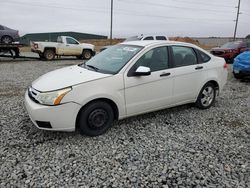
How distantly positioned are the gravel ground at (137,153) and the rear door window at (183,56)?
1114 mm

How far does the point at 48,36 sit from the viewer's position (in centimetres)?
3838

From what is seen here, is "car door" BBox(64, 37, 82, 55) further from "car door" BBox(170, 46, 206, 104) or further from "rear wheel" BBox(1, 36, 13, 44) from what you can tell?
"car door" BBox(170, 46, 206, 104)

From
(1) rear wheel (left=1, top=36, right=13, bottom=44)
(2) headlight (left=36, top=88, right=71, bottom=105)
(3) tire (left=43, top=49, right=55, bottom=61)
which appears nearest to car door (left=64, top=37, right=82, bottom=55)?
(3) tire (left=43, top=49, right=55, bottom=61)

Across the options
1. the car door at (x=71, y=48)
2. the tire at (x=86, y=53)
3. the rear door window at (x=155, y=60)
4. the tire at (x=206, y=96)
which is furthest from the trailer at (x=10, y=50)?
the tire at (x=206, y=96)

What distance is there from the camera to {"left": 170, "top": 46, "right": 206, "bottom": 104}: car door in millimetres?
4785

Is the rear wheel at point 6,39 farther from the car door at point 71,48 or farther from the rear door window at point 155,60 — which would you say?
the rear door window at point 155,60

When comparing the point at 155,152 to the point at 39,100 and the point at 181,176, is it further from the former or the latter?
the point at 39,100

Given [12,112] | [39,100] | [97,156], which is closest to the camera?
[97,156]

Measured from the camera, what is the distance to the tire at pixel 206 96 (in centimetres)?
537

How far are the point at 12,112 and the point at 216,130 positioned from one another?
13.8ft

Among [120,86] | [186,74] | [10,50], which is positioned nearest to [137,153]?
[120,86]

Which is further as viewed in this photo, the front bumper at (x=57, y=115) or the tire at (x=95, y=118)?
the tire at (x=95, y=118)

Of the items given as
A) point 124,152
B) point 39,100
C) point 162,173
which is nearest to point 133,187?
point 162,173

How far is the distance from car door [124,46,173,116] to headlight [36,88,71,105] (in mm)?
1075
